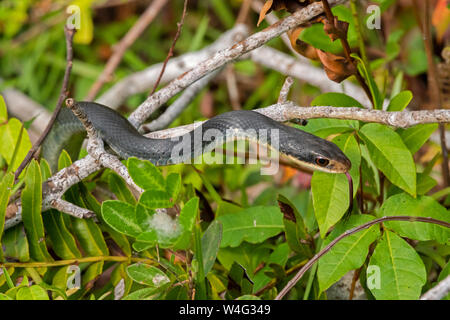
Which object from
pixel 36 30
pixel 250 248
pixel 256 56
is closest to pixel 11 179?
pixel 250 248

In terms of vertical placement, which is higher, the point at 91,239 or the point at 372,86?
the point at 372,86

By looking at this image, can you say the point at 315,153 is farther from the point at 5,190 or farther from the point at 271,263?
the point at 5,190

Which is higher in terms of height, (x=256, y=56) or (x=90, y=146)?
(x=256, y=56)

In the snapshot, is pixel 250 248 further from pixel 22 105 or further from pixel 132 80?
pixel 22 105

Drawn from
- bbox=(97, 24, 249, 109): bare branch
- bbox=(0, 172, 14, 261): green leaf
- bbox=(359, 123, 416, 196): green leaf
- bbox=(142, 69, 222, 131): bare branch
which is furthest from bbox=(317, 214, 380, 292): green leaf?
bbox=(97, 24, 249, 109): bare branch

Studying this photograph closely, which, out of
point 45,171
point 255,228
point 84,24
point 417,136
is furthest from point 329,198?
point 84,24

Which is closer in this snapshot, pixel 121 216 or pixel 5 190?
pixel 121 216
